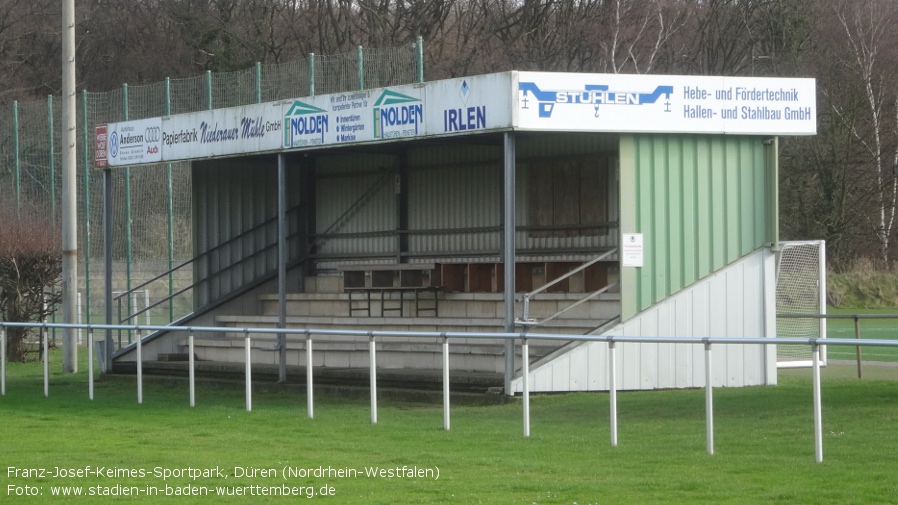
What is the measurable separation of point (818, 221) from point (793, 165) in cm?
209

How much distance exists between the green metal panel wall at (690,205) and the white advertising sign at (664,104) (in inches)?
14.6

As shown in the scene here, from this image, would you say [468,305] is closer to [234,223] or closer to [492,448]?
[234,223]

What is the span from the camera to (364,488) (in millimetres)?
9727

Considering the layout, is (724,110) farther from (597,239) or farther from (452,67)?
(452,67)

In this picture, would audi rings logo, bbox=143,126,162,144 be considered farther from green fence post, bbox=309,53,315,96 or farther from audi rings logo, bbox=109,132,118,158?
green fence post, bbox=309,53,315,96

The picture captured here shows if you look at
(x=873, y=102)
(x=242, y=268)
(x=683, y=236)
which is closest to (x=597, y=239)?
(x=683, y=236)

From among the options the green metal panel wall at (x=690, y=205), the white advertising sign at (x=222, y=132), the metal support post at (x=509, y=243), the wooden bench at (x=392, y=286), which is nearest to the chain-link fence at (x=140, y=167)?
the wooden bench at (x=392, y=286)

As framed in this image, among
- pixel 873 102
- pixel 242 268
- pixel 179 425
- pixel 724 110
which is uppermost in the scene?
pixel 873 102

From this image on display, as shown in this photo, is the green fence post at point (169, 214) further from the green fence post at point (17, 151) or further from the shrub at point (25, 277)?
the green fence post at point (17, 151)

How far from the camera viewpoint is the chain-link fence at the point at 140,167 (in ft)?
78.8

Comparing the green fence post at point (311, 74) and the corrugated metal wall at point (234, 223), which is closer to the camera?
the green fence post at point (311, 74)

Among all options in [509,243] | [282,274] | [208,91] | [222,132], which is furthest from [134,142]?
[509,243]

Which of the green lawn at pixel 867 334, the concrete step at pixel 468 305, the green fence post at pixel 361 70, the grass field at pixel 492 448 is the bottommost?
the green lawn at pixel 867 334

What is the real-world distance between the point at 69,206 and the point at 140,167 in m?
5.28
